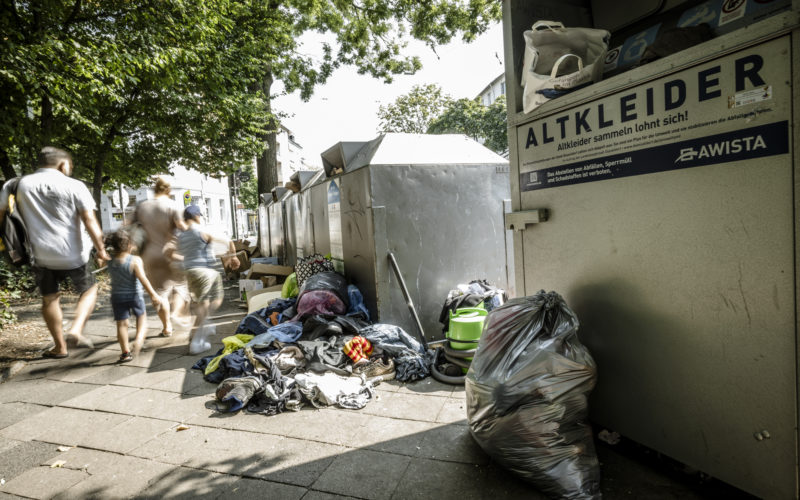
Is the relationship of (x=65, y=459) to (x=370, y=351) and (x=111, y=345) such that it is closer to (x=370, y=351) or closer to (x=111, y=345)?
(x=370, y=351)

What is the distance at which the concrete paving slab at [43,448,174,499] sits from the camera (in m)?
2.43

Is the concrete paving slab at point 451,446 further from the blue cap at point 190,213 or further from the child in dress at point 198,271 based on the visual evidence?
the blue cap at point 190,213

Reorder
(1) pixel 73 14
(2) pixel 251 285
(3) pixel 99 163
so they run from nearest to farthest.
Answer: (1) pixel 73 14
(2) pixel 251 285
(3) pixel 99 163

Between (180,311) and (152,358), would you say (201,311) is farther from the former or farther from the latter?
(180,311)

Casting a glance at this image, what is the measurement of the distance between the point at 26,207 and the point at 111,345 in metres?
2.06

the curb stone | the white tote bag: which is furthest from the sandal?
the white tote bag

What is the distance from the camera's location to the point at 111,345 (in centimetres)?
547

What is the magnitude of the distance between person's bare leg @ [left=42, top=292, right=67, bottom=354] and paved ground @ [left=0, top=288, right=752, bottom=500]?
0.70m

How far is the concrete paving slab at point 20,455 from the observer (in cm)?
271

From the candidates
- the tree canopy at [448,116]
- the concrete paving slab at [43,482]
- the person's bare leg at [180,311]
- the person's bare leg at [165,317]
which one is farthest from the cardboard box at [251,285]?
the tree canopy at [448,116]

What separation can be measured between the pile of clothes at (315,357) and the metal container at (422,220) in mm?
359

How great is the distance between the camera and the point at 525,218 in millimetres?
2842

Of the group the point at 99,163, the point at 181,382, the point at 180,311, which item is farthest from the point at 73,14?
the point at 181,382

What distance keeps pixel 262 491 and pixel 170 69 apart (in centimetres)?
923
